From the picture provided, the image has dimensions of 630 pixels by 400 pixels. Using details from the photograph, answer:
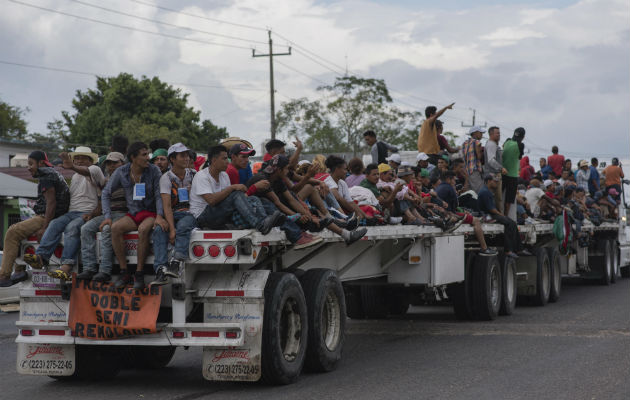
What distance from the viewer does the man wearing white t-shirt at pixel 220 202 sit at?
26.4 feet

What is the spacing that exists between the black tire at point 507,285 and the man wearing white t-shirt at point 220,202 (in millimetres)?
7897

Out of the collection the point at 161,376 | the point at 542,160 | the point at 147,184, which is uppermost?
the point at 542,160

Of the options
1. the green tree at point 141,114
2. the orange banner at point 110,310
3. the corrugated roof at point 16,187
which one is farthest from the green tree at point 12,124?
the orange banner at point 110,310

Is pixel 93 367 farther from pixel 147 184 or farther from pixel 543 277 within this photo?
pixel 543 277

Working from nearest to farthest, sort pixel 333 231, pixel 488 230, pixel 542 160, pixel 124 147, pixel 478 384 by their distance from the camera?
1. pixel 478 384
2. pixel 333 231
3. pixel 124 147
4. pixel 488 230
5. pixel 542 160

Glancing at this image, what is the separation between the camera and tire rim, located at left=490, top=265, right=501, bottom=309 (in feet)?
48.5

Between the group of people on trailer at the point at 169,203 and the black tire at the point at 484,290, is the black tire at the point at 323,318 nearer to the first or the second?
the group of people on trailer at the point at 169,203

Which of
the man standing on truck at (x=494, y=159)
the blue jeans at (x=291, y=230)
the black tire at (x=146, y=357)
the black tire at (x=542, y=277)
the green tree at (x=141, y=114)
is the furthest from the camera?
the green tree at (x=141, y=114)

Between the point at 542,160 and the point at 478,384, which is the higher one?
the point at 542,160

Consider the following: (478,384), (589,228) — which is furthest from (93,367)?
(589,228)

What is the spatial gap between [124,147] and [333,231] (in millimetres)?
2762

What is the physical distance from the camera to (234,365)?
7.81m

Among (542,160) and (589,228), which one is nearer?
(589,228)

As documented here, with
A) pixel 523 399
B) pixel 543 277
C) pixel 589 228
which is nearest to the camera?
pixel 523 399
